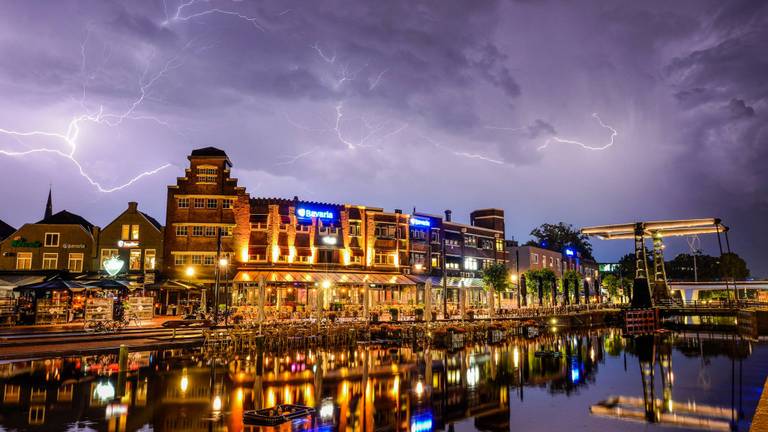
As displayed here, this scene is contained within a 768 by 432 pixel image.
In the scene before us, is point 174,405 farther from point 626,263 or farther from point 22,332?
point 626,263

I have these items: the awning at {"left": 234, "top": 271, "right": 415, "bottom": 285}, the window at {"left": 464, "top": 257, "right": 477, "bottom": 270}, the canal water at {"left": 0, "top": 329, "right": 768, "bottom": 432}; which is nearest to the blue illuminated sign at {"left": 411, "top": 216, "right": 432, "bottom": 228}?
the awning at {"left": 234, "top": 271, "right": 415, "bottom": 285}

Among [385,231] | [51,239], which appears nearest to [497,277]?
[385,231]

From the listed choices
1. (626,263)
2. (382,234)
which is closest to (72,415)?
(382,234)

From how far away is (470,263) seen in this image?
7119 cm

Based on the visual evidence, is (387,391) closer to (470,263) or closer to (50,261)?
(50,261)

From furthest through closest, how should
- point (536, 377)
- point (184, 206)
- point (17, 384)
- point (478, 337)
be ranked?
point (184, 206) < point (478, 337) < point (536, 377) < point (17, 384)

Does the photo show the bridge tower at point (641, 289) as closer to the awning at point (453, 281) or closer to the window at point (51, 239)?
the awning at point (453, 281)

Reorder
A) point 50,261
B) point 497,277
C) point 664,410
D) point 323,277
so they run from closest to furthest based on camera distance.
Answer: point 664,410 < point 50,261 < point 323,277 < point 497,277

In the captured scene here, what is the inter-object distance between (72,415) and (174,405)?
3.27m

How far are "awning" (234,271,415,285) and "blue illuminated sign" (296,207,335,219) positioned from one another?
615 centimetres

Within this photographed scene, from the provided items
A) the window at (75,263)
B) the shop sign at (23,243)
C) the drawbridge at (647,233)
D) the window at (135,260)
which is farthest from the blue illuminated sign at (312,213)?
the drawbridge at (647,233)

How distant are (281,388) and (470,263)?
51.3 m

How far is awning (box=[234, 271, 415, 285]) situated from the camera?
5219 centimetres

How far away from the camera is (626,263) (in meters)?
145
